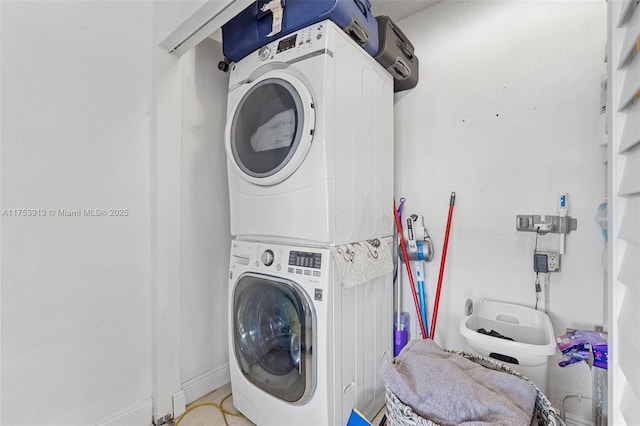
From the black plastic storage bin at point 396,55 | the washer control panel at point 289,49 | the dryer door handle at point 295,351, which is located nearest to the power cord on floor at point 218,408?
the dryer door handle at point 295,351

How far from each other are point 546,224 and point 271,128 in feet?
5.22

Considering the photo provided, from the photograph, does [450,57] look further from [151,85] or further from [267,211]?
[151,85]

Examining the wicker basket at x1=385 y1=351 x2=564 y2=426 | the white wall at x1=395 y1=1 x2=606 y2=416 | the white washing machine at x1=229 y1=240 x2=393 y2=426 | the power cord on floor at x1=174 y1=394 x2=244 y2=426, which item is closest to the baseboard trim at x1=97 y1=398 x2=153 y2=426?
the power cord on floor at x1=174 y1=394 x2=244 y2=426

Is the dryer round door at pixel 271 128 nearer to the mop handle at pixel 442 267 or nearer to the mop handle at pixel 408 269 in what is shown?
the mop handle at pixel 408 269

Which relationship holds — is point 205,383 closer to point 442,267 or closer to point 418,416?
point 418,416

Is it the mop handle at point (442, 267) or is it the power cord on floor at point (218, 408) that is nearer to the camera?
the power cord on floor at point (218, 408)

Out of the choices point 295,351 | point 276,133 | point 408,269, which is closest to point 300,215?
point 276,133

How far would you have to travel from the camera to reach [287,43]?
1.47 m

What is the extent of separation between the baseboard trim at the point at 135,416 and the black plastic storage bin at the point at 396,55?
2.41 m

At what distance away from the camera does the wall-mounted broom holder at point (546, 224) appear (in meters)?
1.55

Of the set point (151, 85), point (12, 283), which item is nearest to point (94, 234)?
point (12, 283)

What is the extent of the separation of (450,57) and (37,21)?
223cm

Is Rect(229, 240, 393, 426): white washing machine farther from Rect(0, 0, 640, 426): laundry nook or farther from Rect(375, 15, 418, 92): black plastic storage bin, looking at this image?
Rect(375, 15, 418, 92): black plastic storage bin

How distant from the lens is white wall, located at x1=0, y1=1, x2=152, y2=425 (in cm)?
122
